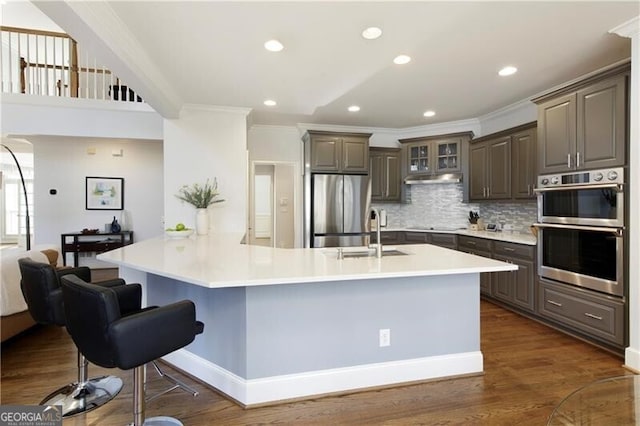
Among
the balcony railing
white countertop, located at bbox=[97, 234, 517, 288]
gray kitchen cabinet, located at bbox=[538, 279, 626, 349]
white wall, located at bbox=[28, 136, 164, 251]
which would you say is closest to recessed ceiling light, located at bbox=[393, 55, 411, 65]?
white countertop, located at bbox=[97, 234, 517, 288]

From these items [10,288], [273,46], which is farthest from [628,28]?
[10,288]

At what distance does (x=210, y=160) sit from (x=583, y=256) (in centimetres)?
420

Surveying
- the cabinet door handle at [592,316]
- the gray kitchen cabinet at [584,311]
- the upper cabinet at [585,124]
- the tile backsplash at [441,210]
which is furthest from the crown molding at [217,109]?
the cabinet door handle at [592,316]

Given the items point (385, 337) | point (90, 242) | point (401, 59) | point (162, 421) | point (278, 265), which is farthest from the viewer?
point (90, 242)

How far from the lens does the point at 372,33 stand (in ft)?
8.25

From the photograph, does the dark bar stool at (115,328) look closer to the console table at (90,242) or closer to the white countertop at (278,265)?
the white countertop at (278,265)

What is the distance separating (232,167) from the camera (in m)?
4.41

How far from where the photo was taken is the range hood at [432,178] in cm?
504

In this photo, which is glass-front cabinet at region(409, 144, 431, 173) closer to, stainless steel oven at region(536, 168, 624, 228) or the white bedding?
stainless steel oven at region(536, 168, 624, 228)

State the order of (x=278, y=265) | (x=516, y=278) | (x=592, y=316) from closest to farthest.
Result: 1. (x=278, y=265)
2. (x=592, y=316)
3. (x=516, y=278)

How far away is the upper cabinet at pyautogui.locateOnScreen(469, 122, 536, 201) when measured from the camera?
153 inches

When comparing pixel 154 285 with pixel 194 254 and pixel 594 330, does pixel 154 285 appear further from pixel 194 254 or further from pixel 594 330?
pixel 594 330

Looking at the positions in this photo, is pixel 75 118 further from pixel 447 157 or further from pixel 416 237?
pixel 447 157

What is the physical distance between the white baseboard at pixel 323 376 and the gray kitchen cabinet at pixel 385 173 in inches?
131
